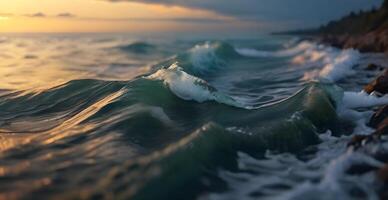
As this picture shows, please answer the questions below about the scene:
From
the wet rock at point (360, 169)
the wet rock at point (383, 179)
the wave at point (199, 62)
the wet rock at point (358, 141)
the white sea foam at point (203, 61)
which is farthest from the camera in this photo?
the white sea foam at point (203, 61)

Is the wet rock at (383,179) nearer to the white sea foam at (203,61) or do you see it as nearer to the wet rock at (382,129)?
the wet rock at (382,129)

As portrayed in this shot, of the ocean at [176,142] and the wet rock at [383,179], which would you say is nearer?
the wet rock at [383,179]

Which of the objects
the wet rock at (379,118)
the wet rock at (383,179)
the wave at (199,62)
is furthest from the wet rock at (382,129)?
the wave at (199,62)

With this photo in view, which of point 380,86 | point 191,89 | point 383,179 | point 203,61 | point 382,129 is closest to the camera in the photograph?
point 383,179

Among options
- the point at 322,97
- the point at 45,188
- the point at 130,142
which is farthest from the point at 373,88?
the point at 45,188

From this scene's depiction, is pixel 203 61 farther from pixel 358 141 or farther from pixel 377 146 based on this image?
pixel 377 146

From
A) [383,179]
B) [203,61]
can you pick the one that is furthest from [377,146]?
[203,61]

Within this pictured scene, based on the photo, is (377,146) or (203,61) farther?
(203,61)

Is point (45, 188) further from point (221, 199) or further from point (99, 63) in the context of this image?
point (99, 63)

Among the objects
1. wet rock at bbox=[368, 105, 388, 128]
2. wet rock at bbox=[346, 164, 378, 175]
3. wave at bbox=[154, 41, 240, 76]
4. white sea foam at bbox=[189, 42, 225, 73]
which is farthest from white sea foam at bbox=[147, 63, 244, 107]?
white sea foam at bbox=[189, 42, 225, 73]
